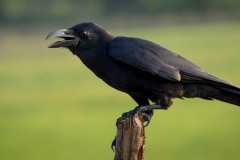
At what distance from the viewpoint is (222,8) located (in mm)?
35062

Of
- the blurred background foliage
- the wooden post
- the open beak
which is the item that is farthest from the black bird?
the blurred background foliage

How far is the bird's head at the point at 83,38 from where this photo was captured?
791cm

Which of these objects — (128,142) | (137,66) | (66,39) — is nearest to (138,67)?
(137,66)

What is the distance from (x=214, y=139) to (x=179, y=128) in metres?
1.55

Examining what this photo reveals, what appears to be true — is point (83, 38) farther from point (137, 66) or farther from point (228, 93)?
point (228, 93)

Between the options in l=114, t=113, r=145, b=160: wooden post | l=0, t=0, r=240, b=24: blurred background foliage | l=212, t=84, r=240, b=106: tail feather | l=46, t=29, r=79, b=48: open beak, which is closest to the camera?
l=114, t=113, r=145, b=160: wooden post

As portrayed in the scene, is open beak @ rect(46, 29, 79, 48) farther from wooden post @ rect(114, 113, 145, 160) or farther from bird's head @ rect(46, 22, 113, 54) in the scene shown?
wooden post @ rect(114, 113, 145, 160)

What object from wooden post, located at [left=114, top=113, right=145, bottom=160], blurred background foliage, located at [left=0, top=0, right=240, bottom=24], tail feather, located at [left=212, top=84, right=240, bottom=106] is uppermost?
blurred background foliage, located at [left=0, top=0, right=240, bottom=24]

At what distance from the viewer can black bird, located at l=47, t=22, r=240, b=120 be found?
7863mm

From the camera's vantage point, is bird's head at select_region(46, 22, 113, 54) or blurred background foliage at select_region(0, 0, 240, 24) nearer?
bird's head at select_region(46, 22, 113, 54)

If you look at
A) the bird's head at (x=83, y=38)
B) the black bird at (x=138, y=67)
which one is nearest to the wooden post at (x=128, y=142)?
→ the black bird at (x=138, y=67)

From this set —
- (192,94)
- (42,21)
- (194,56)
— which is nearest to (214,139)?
(192,94)

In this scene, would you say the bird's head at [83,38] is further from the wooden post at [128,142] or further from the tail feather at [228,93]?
the tail feather at [228,93]

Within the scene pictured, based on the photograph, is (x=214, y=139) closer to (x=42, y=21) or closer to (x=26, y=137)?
(x=26, y=137)
